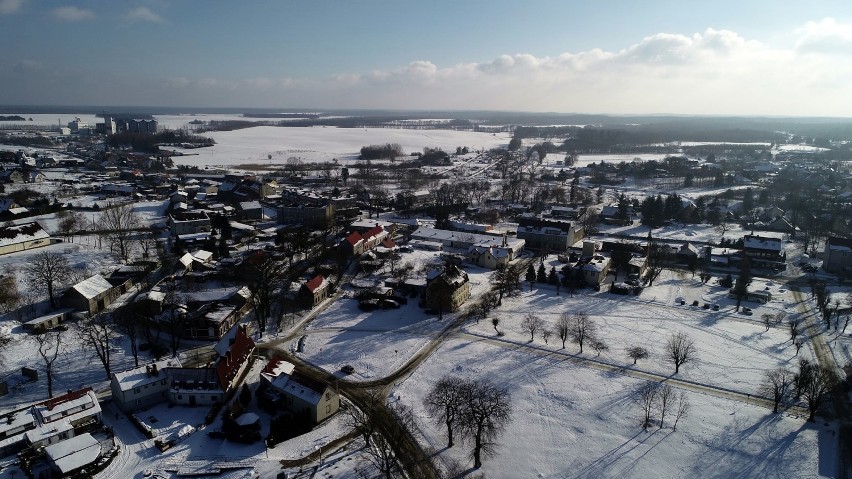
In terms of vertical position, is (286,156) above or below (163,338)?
above

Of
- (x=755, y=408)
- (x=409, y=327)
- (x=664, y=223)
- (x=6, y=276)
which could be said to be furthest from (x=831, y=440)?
(x=6, y=276)

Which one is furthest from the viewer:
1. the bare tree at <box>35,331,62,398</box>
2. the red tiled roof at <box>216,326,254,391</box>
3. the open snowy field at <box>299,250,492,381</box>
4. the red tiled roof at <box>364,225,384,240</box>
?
the red tiled roof at <box>364,225,384,240</box>

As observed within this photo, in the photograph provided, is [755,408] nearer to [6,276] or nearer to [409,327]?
[409,327]

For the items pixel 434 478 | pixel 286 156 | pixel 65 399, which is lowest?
pixel 434 478

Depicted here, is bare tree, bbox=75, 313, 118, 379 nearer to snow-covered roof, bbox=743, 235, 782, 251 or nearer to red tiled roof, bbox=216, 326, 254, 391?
red tiled roof, bbox=216, 326, 254, 391

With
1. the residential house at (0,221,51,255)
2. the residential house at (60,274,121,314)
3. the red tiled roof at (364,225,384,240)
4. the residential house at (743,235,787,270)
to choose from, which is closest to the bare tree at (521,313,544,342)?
the red tiled roof at (364,225,384,240)

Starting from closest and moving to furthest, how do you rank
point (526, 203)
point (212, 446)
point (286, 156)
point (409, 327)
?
1. point (212, 446)
2. point (409, 327)
3. point (526, 203)
4. point (286, 156)

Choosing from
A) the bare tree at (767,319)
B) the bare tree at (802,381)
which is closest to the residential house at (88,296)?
the bare tree at (802,381)

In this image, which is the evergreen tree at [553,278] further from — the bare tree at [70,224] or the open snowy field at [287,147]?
the open snowy field at [287,147]
